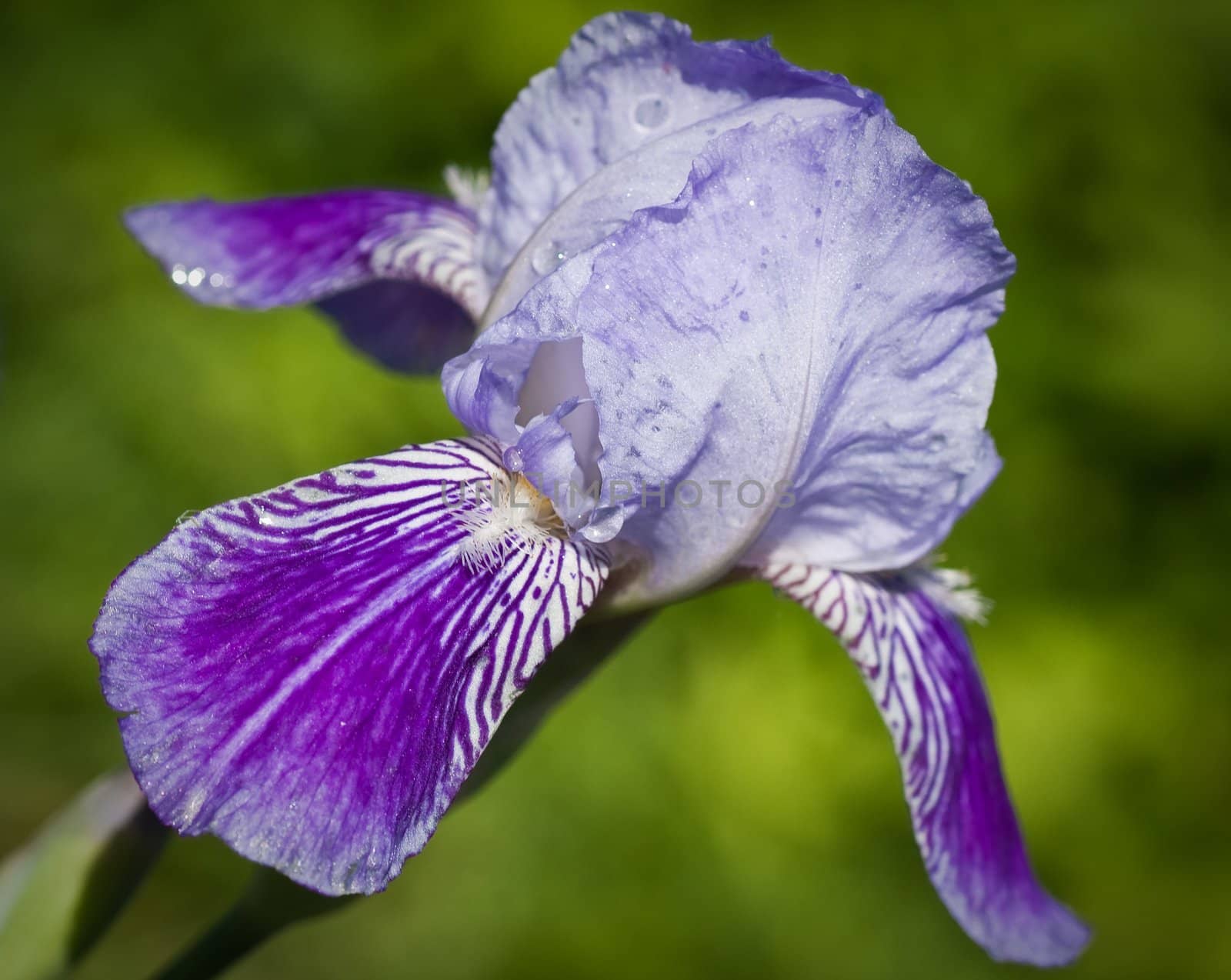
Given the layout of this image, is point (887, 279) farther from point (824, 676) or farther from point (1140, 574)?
point (1140, 574)

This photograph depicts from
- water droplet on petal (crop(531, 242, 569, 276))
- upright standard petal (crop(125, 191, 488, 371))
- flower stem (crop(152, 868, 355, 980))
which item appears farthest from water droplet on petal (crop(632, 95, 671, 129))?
flower stem (crop(152, 868, 355, 980))

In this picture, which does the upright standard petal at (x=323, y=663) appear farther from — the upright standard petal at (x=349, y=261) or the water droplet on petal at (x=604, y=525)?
the upright standard petal at (x=349, y=261)

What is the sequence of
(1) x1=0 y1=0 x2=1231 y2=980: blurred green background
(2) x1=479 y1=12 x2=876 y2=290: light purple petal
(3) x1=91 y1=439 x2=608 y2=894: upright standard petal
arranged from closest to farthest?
(3) x1=91 y1=439 x2=608 y2=894: upright standard petal → (2) x1=479 y1=12 x2=876 y2=290: light purple petal → (1) x1=0 y1=0 x2=1231 y2=980: blurred green background

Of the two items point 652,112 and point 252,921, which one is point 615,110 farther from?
point 252,921

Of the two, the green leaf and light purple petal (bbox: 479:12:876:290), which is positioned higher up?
light purple petal (bbox: 479:12:876:290)

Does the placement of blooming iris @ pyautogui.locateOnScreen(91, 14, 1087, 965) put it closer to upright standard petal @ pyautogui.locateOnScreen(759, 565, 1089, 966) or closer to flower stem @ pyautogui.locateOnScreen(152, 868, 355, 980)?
upright standard petal @ pyautogui.locateOnScreen(759, 565, 1089, 966)

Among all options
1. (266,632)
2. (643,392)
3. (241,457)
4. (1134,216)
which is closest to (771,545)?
(643,392)

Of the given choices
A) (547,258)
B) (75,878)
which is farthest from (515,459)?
(75,878)
